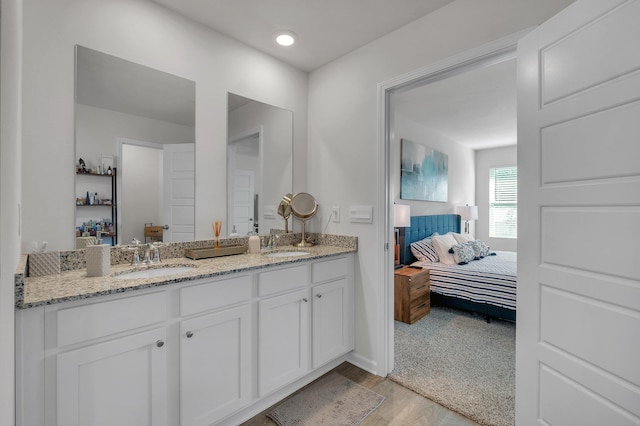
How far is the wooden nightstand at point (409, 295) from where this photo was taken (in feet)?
10.5

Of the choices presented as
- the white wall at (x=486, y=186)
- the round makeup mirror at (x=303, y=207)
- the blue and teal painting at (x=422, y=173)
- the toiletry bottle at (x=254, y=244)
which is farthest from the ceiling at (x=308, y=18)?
the white wall at (x=486, y=186)

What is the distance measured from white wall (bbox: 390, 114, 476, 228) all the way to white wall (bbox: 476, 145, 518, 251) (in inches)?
5.7

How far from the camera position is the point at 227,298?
1.60m

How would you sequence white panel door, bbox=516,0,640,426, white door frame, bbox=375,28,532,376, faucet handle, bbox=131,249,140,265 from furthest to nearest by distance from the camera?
white door frame, bbox=375,28,532,376, faucet handle, bbox=131,249,140,265, white panel door, bbox=516,0,640,426

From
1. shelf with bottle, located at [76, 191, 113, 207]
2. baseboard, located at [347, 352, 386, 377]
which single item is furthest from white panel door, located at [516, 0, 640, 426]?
shelf with bottle, located at [76, 191, 113, 207]

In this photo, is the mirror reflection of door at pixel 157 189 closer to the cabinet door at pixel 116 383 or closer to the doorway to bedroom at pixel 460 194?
the cabinet door at pixel 116 383

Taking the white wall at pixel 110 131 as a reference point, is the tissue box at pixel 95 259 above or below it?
below

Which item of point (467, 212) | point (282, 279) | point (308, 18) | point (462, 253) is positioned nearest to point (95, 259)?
point (282, 279)

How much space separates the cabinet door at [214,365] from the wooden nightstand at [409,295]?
6.41 ft

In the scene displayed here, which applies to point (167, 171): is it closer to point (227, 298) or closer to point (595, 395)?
point (227, 298)

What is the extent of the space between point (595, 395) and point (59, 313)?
2125 millimetres

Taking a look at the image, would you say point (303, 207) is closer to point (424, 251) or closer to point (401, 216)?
point (401, 216)

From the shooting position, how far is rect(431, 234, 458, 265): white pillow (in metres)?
3.97

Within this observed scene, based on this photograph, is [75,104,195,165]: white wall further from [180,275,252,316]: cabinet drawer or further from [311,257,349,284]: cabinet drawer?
[311,257,349,284]: cabinet drawer
